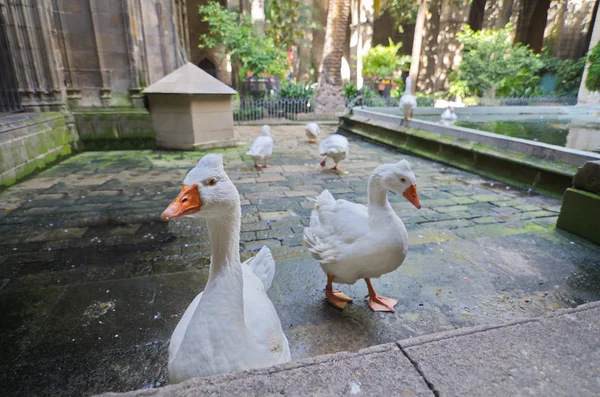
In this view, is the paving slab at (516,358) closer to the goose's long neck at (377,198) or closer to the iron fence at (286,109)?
the goose's long neck at (377,198)

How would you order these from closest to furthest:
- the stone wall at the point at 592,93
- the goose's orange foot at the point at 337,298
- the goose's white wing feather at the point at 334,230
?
the goose's white wing feather at the point at 334,230
the goose's orange foot at the point at 337,298
the stone wall at the point at 592,93

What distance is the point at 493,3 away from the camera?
80.8ft

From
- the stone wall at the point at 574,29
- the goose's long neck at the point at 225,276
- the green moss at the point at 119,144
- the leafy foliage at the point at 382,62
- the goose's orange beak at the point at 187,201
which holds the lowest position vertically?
the green moss at the point at 119,144

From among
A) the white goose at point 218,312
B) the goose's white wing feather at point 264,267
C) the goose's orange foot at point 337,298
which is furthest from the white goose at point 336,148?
the white goose at point 218,312

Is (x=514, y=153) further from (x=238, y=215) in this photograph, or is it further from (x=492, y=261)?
(x=238, y=215)

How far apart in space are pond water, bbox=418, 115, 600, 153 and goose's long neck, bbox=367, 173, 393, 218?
654cm

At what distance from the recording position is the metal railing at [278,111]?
14.7m

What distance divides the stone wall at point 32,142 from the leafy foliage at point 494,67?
59.4 feet

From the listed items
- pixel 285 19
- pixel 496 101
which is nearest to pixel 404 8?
pixel 285 19

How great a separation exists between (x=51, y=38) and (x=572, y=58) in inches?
1032

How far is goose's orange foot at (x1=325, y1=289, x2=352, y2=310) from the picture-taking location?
2649 millimetres

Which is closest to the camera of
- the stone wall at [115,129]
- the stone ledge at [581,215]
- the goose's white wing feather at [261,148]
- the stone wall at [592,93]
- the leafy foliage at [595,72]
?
the stone ledge at [581,215]

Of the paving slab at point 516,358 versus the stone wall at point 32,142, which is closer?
the paving slab at point 516,358

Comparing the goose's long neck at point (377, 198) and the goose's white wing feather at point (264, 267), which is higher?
the goose's long neck at point (377, 198)
